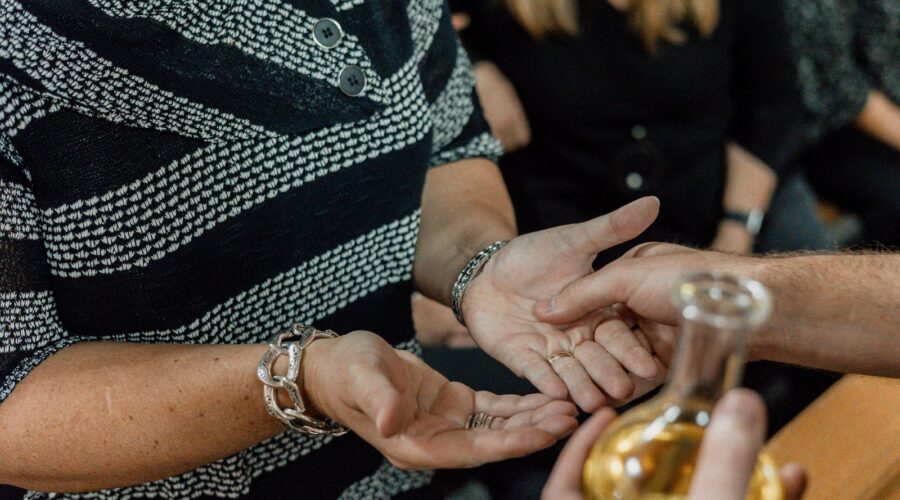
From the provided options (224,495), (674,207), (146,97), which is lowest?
(674,207)

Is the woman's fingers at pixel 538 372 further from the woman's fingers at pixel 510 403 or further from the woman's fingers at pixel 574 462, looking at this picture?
the woman's fingers at pixel 574 462

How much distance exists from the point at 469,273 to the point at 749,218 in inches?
40.4

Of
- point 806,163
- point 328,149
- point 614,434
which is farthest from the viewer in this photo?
point 806,163

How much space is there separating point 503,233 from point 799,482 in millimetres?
577

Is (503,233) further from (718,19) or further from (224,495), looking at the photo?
(718,19)

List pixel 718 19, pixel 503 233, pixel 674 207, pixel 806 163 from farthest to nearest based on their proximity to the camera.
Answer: pixel 806 163 < pixel 674 207 < pixel 718 19 < pixel 503 233

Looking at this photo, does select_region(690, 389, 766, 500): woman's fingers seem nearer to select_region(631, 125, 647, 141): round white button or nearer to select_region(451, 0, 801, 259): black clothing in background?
select_region(451, 0, 801, 259): black clothing in background

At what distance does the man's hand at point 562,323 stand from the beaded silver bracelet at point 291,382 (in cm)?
24

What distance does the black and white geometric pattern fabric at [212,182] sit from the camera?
0.80 meters

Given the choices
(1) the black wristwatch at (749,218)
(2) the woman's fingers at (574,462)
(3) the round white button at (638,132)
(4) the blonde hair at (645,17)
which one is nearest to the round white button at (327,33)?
(2) the woman's fingers at (574,462)

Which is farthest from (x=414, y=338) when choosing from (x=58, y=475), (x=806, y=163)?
(x=806, y=163)

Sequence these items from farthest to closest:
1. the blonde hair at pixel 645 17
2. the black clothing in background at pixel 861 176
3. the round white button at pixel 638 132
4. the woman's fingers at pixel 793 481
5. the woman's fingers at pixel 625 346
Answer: the black clothing in background at pixel 861 176 < the round white button at pixel 638 132 < the blonde hair at pixel 645 17 < the woman's fingers at pixel 625 346 < the woman's fingers at pixel 793 481

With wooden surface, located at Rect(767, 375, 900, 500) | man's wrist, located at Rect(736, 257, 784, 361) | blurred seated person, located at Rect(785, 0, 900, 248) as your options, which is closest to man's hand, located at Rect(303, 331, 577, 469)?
man's wrist, located at Rect(736, 257, 784, 361)

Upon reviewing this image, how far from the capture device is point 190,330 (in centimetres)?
90
